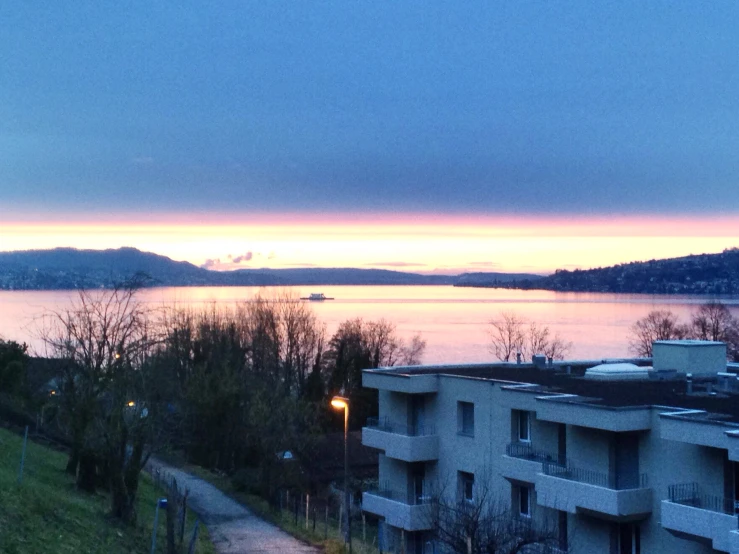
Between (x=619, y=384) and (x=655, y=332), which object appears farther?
(x=655, y=332)

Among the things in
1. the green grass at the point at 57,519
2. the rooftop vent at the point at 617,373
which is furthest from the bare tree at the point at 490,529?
the green grass at the point at 57,519

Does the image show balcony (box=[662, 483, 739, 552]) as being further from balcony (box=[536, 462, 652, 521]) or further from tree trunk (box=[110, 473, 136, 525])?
tree trunk (box=[110, 473, 136, 525])

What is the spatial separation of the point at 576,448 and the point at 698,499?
3.43 m

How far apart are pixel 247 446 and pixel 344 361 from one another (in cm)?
2308

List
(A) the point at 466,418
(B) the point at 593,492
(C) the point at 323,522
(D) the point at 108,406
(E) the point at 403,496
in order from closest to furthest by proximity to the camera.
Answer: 1. (B) the point at 593,492
2. (D) the point at 108,406
3. (A) the point at 466,418
4. (E) the point at 403,496
5. (C) the point at 323,522

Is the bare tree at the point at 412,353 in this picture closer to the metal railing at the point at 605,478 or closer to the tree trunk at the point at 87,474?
the metal railing at the point at 605,478

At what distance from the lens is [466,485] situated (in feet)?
82.3

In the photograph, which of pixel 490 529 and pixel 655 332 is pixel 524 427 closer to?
pixel 490 529

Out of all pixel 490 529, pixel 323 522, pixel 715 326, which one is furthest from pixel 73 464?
pixel 715 326

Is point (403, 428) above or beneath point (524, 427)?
beneath

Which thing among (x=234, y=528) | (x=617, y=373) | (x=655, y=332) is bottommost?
(x=234, y=528)

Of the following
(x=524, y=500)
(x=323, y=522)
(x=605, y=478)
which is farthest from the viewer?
(x=323, y=522)

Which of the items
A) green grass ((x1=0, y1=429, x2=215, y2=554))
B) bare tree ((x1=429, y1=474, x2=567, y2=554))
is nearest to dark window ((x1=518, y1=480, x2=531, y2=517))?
bare tree ((x1=429, y1=474, x2=567, y2=554))

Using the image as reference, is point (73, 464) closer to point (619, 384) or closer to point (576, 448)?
point (576, 448)
